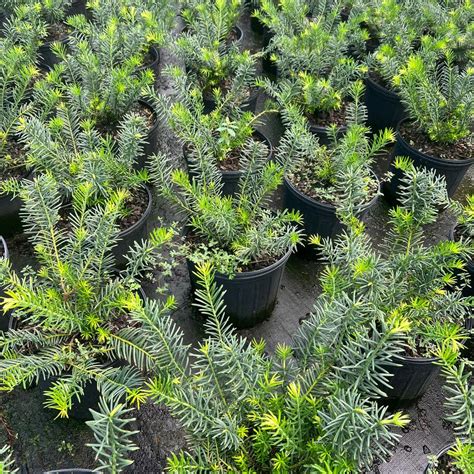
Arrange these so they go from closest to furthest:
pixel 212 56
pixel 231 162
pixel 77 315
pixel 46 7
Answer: pixel 77 315 → pixel 231 162 → pixel 212 56 → pixel 46 7

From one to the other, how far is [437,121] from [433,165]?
0.32 m

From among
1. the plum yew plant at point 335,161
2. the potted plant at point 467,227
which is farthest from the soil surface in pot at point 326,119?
the potted plant at point 467,227

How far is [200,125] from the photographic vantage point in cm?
273

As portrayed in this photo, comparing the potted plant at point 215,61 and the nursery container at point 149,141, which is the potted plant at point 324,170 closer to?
the potted plant at point 215,61

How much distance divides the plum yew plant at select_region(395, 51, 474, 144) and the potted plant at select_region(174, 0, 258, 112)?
3.67 feet

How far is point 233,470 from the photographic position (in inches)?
55.1

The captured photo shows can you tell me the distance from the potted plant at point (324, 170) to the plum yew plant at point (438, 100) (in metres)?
0.38

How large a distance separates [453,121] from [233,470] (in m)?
2.81

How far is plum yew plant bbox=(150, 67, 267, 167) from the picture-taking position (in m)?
2.56

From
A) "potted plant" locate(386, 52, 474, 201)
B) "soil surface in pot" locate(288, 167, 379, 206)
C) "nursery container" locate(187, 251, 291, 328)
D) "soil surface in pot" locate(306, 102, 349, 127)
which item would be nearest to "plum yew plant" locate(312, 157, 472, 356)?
"nursery container" locate(187, 251, 291, 328)

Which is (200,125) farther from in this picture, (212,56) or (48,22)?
(48,22)

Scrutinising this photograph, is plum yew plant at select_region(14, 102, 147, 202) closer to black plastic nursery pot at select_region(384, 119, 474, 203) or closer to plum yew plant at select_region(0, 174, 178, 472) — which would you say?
plum yew plant at select_region(0, 174, 178, 472)

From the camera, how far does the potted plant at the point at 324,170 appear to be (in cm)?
253

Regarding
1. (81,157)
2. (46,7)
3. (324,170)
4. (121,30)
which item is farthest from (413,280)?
(46,7)
